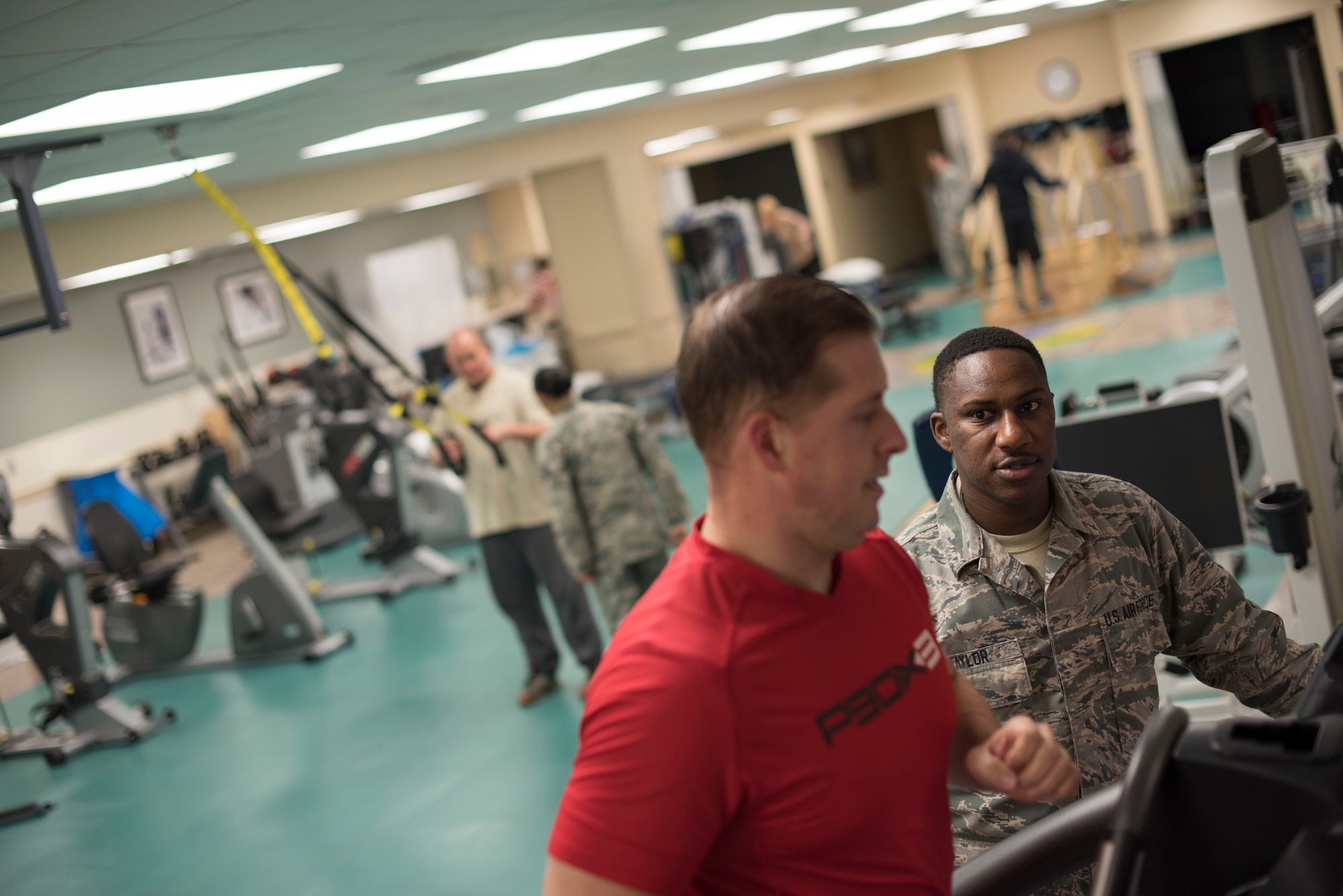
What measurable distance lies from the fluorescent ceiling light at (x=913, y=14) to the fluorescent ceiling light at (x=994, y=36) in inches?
163

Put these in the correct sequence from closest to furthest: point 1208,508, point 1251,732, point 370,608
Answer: point 1251,732 < point 1208,508 < point 370,608

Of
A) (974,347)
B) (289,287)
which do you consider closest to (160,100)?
(289,287)

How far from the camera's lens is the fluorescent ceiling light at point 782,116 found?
566 inches

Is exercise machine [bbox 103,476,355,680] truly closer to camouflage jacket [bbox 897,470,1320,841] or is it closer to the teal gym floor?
the teal gym floor

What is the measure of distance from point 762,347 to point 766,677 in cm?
33

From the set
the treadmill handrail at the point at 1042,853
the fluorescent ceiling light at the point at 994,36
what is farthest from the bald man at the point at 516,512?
the fluorescent ceiling light at the point at 994,36

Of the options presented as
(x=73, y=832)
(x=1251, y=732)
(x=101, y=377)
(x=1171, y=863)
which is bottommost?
(x=73, y=832)

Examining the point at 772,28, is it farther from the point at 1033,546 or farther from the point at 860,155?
the point at 860,155

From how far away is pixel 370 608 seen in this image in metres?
8.59

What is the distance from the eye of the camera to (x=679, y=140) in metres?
14.1

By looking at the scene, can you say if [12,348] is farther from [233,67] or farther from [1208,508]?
[1208,508]

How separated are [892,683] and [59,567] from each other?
690 centimetres

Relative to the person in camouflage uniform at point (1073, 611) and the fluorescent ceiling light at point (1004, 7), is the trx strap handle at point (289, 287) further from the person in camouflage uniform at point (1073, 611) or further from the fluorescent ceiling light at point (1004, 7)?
the fluorescent ceiling light at point (1004, 7)

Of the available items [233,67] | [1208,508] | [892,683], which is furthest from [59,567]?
[892,683]
